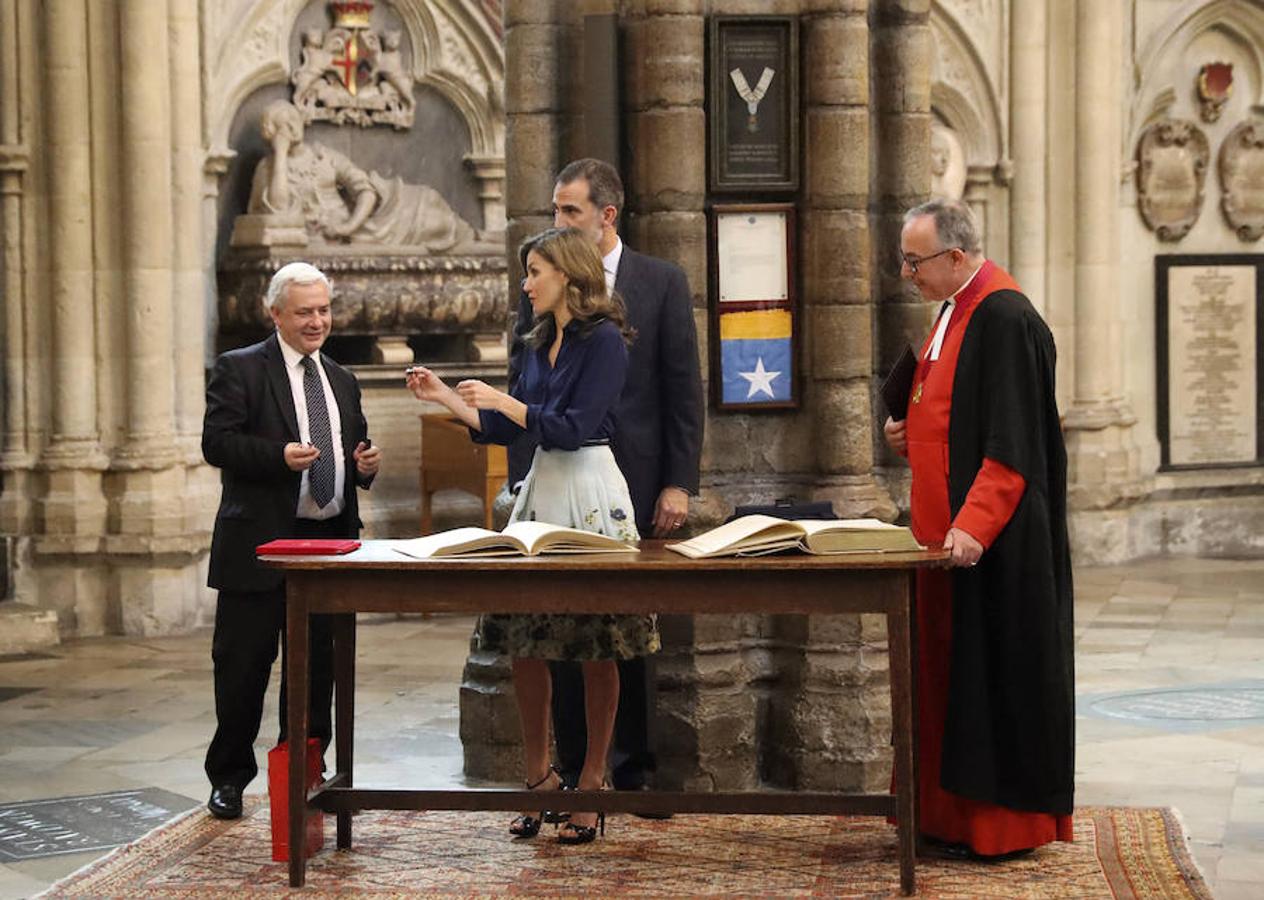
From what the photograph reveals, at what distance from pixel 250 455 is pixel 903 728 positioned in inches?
78.0

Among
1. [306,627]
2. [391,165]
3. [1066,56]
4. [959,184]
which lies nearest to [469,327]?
[391,165]

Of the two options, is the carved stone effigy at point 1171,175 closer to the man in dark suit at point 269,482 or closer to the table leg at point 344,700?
the man in dark suit at point 269,482

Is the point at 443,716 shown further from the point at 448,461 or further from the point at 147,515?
the point at 448,461

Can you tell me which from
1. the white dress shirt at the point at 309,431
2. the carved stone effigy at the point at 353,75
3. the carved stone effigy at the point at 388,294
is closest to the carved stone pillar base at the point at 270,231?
the carved stone effigy at the point at 388,294

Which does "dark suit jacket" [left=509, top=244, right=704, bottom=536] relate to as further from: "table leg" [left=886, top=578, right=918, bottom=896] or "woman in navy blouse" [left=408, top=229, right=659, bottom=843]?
"table leg" [left=886, top=578, right=918, bottom=896]

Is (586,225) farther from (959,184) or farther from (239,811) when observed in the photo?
(959,184)

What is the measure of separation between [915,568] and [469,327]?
269 inches

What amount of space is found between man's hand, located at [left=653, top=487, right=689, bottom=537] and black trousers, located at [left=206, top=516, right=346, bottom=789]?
2.97ft

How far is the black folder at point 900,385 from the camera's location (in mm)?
6219

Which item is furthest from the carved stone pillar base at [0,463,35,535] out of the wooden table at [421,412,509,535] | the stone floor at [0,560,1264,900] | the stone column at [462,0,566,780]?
the stone column at [462,0,566,780]

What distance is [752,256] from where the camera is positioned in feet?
24.3

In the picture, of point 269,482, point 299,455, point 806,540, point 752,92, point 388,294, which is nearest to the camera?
point 806,540

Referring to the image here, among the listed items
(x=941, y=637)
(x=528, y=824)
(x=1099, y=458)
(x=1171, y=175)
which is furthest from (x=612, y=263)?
(x=1171, y=175)

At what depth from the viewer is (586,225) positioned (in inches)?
254
